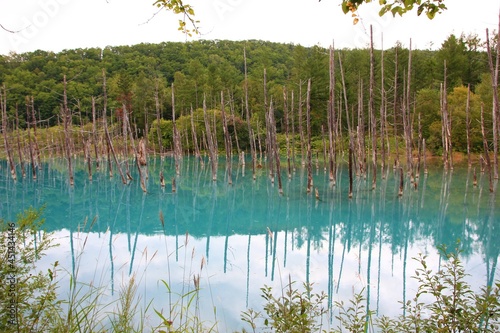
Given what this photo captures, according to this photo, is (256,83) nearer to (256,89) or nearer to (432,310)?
(256,89)

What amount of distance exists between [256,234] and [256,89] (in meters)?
34.3

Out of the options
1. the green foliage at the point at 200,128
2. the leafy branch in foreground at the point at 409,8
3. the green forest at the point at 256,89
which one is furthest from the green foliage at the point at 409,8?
the green foliage at the point at 200,128

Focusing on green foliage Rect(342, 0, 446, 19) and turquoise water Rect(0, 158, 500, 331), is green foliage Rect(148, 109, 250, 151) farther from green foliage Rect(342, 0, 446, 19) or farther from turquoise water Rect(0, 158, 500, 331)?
green foliage Rect(342, 0, 446, 19)

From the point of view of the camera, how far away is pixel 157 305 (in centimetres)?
602

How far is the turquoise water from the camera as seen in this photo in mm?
6832

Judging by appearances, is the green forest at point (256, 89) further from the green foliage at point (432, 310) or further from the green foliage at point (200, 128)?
the green foliage at point (432, 310)

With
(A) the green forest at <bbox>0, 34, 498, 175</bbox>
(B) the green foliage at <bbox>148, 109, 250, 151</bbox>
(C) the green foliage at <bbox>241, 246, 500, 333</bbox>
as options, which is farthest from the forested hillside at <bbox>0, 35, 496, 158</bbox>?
(C) the green foliage at <bbox>241, 246, 500, 333</bbox>

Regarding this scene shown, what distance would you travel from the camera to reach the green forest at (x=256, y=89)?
3247cm

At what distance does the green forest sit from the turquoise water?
11.9 meters

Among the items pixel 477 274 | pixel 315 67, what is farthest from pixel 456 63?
pixel 477 274

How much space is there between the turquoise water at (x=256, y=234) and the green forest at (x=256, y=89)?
1193 centimetres

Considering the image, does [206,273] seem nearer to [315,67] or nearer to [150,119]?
[315,67]

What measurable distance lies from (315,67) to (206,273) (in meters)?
34.8

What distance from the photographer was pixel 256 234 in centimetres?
1126
